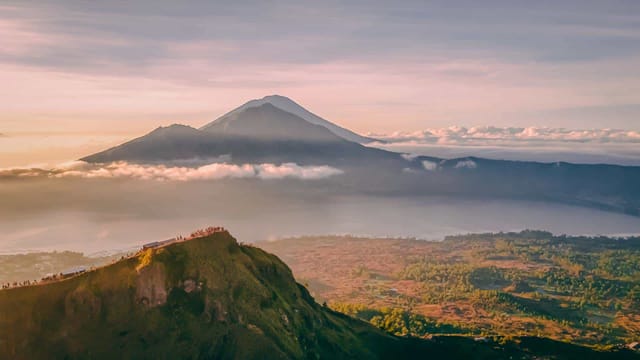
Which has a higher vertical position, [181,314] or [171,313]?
[171,313]

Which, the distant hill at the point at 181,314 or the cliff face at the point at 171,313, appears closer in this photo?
the cliff face at the point at 171,313

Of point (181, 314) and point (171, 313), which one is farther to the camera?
point (181, 314)

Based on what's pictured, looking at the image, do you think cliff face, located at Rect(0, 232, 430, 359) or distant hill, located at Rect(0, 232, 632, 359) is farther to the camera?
distant hill, located at Rect(0, 232, 632, 359)

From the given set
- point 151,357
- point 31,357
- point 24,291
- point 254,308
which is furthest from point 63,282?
point 254,308

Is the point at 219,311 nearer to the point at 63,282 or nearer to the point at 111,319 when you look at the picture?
the point at 111,319
